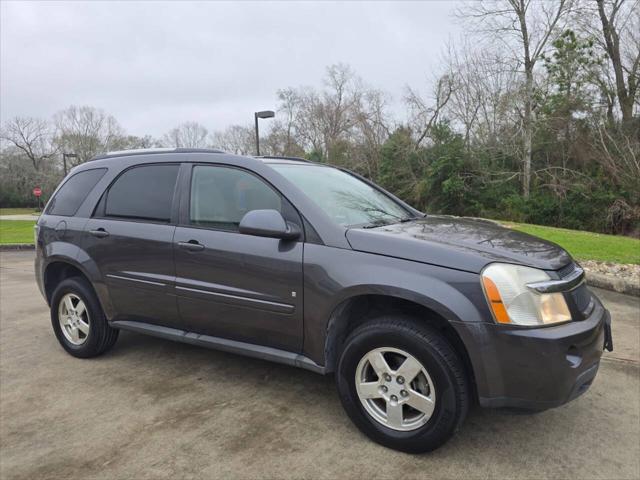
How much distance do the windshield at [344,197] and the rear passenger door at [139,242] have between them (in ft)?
3.18

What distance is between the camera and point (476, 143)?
21.7 metres

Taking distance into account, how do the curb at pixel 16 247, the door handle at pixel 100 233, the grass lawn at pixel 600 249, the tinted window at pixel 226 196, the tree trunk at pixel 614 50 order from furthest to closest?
the tree trunk at pixel 614 50 → the curb at pixel 16 247 → the grass lawn at pixel 600 249 → the door handle at pixel 100 233 → the tinted window at pixel 226 196

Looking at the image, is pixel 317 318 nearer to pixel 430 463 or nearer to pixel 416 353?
pixel 416 353

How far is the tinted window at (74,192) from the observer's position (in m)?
4.11

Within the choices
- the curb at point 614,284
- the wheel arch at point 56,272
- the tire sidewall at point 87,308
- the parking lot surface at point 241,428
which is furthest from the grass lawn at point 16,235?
the curb at point 614,284

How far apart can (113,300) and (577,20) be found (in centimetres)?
2295

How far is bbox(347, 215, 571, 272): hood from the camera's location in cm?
250

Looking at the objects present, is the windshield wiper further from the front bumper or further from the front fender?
the front bumper

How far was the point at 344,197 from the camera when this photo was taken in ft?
11.3

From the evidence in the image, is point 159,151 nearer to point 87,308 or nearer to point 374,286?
point 87,308

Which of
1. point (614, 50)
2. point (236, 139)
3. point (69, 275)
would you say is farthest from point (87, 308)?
point (236, 139)

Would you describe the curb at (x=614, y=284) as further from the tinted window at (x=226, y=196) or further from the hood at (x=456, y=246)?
the tinted window at (x=226, y=196)

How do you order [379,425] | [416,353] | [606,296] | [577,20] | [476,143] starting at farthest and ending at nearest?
[476,143] → [577,20] → [606,296] → [379,425] → [416,353]

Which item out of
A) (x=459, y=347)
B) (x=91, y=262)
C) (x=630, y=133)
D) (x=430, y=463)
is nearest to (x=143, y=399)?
(x=91, y=262)
